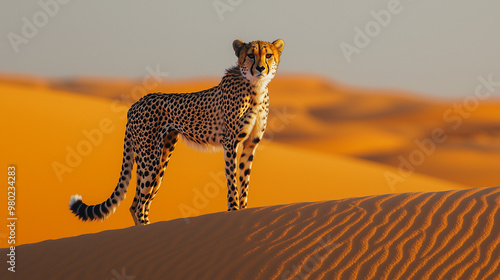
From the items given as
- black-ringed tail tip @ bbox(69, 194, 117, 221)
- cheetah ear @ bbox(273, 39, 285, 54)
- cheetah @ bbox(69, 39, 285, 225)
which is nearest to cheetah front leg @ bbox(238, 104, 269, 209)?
cheetah @ bbox(69, 39, 285, 225)

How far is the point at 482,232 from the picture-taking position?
601 centimetres

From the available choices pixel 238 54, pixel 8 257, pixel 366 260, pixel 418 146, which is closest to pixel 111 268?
pixel 8 257

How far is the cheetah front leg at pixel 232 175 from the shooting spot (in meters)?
7.80

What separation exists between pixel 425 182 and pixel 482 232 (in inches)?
542

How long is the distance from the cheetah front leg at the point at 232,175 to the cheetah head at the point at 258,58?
0.77m

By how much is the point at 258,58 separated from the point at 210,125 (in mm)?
1088

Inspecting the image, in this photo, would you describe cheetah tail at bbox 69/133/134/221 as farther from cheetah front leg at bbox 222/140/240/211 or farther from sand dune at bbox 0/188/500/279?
cheetah front leg at bbox 222/140/240/211

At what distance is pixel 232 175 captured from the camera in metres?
7.86

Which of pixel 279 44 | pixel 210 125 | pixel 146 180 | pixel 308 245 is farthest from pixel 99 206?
pixel 308 245

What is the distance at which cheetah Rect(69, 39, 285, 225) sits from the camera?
7797 mm

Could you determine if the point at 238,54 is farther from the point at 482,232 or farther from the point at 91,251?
the point at 482,232

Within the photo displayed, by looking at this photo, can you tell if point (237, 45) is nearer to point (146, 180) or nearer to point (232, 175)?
point (232, 175)

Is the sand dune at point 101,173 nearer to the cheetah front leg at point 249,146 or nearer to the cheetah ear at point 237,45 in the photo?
the cheetah front leg at point 249,146

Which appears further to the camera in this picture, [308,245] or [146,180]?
[146,180]
